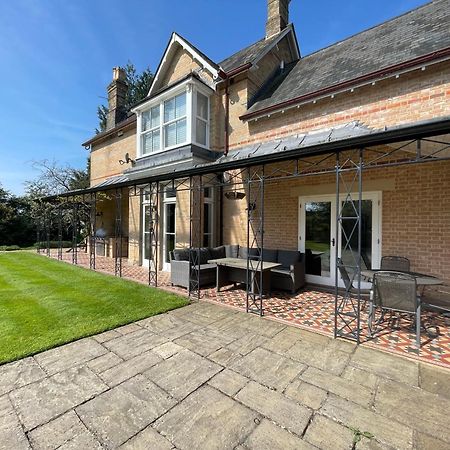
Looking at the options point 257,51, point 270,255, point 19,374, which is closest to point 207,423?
point 19,374

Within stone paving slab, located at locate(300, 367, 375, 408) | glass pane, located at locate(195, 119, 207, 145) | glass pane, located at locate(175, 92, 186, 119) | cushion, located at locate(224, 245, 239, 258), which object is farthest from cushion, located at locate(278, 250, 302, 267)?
glass pane, located at locate(175, 92, 186, 119)

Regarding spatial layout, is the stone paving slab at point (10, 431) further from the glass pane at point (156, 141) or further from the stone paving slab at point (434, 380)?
the glass pane at point (156, 141)

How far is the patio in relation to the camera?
3799 mm

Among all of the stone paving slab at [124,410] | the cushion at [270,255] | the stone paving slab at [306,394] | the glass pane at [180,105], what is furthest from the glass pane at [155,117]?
the stone paving slab at [306,394]

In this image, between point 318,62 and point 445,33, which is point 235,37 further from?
point 445,33

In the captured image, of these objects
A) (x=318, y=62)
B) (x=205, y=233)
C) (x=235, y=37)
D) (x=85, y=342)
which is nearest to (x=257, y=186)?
(x=205, y=233)

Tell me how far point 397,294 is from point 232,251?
17.8 ft

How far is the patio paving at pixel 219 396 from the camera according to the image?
2205 mm

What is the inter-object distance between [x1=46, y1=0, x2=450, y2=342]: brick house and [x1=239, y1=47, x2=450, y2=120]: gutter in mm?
25

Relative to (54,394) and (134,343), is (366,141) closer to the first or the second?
(134,343)

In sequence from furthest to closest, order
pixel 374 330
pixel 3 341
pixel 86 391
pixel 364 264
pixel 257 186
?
pixel 257 186 → pixel 364 264 → pixel 374 330 → pixel 3 341 → pixel 86 391

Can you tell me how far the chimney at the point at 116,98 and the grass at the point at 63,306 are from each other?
10.7 meters

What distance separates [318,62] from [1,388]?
39.0ft

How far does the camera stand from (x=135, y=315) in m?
5.08
